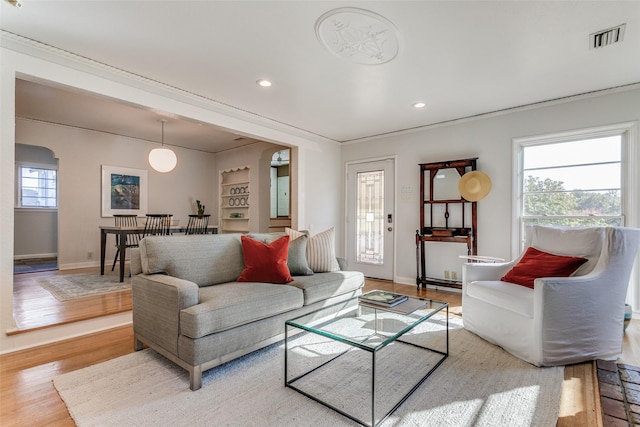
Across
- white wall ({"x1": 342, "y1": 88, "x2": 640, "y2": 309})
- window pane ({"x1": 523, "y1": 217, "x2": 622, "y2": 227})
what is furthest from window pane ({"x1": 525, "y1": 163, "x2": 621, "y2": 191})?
window pane ({"x1": 523, "y1": 217, "x2": 622, "y2": 227})

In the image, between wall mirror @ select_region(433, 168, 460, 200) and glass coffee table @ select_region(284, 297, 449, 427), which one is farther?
wall mirror @ select_region(433, 168, 460, 200)

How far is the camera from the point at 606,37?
2.35m

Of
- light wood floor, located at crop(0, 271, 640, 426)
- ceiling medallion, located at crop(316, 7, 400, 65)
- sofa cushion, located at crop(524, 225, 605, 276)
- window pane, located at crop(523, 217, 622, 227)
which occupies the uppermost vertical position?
ceiling medallion, located at crop(316, 7, 400, 65)

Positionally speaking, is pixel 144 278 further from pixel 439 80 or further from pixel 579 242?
pixel 579 242

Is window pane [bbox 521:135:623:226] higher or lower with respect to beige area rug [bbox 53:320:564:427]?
higher

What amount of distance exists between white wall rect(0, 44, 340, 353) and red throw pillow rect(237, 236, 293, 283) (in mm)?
1383

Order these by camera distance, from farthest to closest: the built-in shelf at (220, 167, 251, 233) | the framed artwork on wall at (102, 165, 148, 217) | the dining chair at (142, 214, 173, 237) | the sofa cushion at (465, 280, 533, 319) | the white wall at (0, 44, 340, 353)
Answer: the built-in shelf at (220, 167, 251, 233) → the framed artwork on wall at (102, 165, 148, 217) → the dining chair at (142, 214, 173, 237) → the white wall at (0, 44, 340, 353) → the sofa cushion at (465, 280, 533, 319)

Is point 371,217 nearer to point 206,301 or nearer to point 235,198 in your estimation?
point 235,198

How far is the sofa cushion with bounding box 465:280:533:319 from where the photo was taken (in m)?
2.25

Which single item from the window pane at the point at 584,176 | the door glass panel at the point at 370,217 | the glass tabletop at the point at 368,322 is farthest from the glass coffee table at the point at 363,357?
the door glass panel at the point at 370,217

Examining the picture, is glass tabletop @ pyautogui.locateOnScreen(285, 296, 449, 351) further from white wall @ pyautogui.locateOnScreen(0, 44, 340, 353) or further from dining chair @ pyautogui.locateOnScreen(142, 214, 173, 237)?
dining chair @ pyautogui.locateOnScreen(142, 214, 173, 237)

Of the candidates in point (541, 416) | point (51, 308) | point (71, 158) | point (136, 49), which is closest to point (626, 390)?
point (541, 416)

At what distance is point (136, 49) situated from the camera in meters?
2.56

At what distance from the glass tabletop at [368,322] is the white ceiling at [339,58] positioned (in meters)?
2.02
